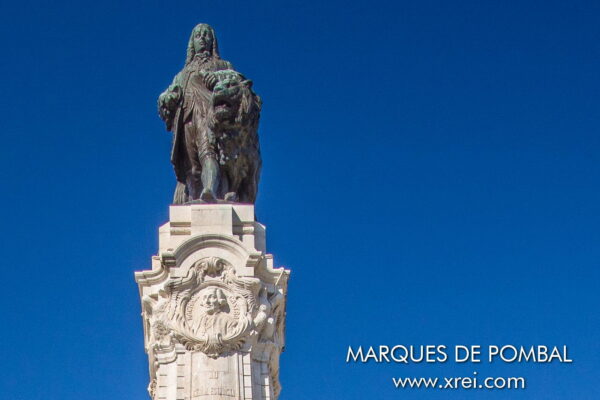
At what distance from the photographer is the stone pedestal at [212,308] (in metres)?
23.7

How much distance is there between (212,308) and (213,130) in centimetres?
400

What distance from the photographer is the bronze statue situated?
26078 mm

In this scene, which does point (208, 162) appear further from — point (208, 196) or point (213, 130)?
point (208, 196)

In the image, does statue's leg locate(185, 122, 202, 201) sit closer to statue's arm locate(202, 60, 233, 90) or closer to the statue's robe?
the statue's robe

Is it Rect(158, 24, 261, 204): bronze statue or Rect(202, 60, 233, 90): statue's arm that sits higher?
Rect(202, 60, 233, 90): statue's arm

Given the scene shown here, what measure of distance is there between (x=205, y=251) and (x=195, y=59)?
4.68m

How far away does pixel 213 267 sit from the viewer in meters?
24.4

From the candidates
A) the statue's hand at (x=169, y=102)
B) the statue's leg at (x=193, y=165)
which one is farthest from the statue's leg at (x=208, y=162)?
the statue's hand at (x=169, y=102)

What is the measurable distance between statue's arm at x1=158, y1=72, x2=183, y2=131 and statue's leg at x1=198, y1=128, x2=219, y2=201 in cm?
88

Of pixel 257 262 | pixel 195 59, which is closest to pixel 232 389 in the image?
pixel 257 262

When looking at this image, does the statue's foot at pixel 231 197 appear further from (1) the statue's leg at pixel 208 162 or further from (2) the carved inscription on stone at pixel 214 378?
(2) the carved inscription on stone at pixel 214 378

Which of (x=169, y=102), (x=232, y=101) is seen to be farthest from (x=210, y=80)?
(x=169, y=102)

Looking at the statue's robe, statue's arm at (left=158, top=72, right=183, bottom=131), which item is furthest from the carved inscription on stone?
statue's arm at (left=158, top=72, right=183, bottom=131)

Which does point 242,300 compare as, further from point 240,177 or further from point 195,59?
point 195,59
